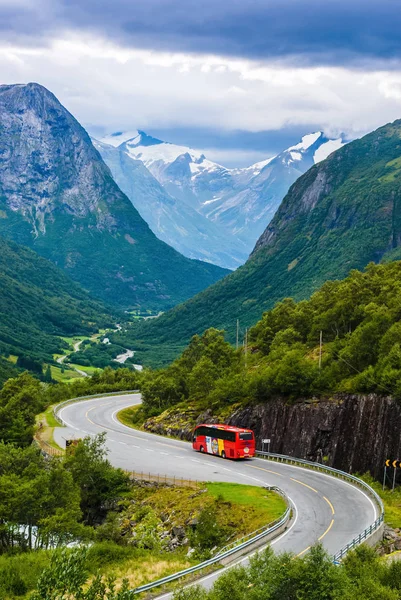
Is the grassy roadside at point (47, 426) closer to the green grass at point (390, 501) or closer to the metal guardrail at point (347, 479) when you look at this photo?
the metal guardrail at point (347, 479)

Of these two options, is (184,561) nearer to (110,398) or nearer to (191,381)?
(191,381)

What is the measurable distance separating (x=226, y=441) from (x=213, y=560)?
1278 inches

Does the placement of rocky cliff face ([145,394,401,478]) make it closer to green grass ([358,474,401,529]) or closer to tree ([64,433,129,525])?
green grass ([358,474,401,529])

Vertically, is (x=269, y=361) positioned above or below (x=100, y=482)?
above

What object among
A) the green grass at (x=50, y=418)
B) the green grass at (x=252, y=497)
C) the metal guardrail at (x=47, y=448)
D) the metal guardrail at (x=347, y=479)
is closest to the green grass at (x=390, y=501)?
the metal guardrail at (x=347, y=479)

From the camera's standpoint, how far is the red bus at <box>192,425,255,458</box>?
68.1 metres

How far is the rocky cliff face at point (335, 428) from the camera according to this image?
58.8 m

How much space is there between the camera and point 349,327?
90.4 meters

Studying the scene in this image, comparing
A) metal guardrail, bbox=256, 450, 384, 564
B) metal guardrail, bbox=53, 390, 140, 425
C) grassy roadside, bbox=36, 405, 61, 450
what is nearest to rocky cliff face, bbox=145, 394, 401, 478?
metal guardrail, bbox=256, 450, 384, 564

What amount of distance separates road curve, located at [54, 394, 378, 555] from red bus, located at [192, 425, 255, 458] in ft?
3.35

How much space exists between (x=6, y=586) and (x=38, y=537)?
40.9ft

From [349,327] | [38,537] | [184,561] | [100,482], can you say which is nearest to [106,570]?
[184,561]

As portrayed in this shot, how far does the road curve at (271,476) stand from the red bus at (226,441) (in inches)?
40.2

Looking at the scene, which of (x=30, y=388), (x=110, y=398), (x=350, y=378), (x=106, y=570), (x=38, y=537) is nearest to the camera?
(x=106, y=570)
